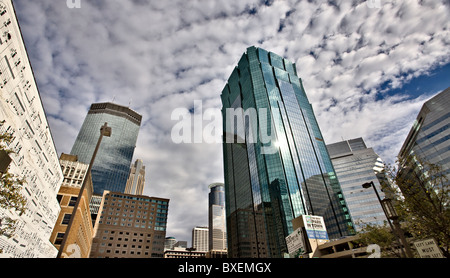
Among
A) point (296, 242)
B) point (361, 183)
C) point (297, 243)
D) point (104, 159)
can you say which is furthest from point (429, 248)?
point (104, 159)

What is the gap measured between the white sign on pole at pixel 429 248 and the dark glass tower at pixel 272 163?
3224 inches

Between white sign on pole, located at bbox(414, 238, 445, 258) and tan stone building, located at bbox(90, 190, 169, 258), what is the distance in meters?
117

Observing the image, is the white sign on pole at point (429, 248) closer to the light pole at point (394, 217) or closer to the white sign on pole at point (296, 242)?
the light pole at point (394, 217)

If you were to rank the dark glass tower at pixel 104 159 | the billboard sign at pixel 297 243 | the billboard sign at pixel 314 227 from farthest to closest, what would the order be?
the dark glass tower at pixel 104 159 → the billboard sign at pixel 314 227 → the billboard sign at pixel 297 243

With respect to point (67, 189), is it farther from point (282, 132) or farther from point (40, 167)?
point (282, 132)

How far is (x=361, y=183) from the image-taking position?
109000mm

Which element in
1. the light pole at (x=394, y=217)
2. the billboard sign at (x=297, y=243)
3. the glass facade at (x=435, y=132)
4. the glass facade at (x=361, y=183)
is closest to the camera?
the light pole at (x=394, y=217)

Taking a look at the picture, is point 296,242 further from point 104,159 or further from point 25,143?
point 104,159

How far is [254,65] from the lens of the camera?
135 metres

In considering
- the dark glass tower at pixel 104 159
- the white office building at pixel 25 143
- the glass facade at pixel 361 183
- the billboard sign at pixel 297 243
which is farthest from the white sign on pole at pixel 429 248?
the dark glass tower at pixel 104 159

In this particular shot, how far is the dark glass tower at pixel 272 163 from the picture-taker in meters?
93.0

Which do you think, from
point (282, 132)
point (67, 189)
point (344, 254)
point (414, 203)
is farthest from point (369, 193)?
point (67, 189)

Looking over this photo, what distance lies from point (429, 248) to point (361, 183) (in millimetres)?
117660
